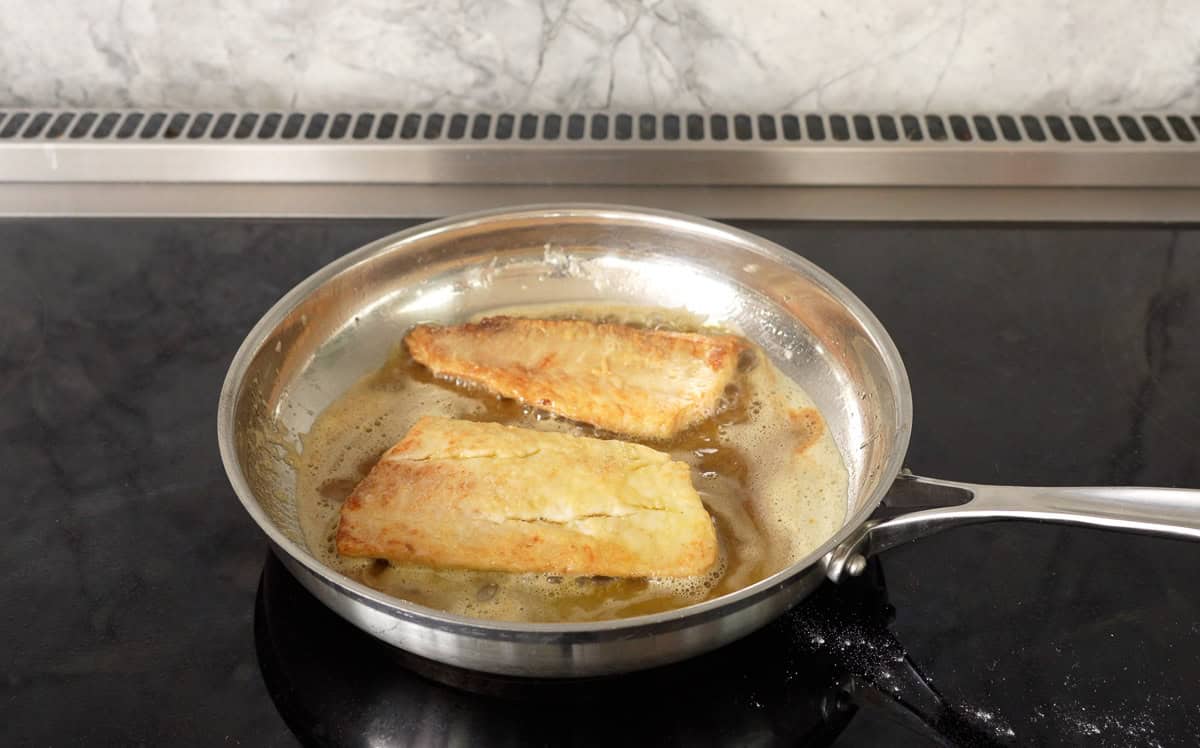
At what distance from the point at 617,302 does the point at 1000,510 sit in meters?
0.49

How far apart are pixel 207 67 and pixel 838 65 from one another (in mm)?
770

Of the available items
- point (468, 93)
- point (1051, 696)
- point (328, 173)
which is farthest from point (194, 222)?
point (1051, 696)

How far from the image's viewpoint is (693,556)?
0.84 m

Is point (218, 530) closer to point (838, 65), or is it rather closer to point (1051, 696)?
point (1051, 696)

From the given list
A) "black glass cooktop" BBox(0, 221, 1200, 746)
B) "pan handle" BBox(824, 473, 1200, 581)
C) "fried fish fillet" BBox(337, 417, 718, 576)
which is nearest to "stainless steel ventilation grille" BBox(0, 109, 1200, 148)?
"black glass cooktop" BBox(0, 221, 1200, 746)

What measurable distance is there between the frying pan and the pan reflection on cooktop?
55mm

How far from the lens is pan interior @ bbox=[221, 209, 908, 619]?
965mm

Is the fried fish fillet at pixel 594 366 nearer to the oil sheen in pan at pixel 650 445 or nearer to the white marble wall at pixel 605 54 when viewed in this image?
the oil sheen in pan at pixel 650 445

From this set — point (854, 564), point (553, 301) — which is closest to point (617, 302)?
point (553, 301)

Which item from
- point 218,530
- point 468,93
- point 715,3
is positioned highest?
point 715,3

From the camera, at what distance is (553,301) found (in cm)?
115

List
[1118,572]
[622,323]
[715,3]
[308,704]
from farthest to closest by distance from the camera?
[715,3] → [622,323] → [1118,572] → [308,704]

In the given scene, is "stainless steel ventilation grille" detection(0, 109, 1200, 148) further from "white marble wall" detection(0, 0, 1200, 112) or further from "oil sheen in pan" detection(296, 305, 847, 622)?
"oil sheen in pan" detection(296, 305, 847, 622)

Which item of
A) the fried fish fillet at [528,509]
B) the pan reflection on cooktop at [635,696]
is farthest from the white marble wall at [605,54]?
the pan reflection on cooktop at [635,696]
